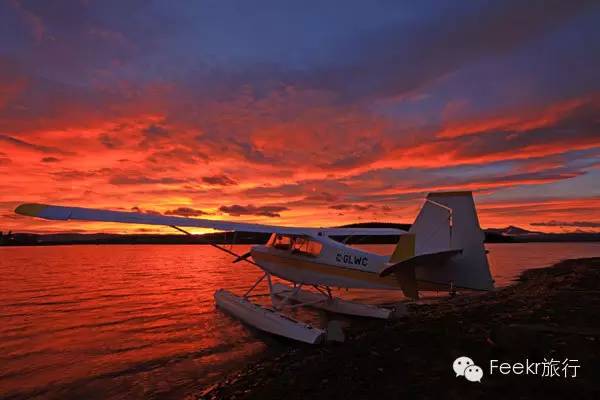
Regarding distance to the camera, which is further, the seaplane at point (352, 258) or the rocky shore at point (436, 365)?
the seaplane at point (352, 258)

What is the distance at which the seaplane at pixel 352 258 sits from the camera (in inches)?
325

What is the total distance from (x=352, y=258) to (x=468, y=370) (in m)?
5.31

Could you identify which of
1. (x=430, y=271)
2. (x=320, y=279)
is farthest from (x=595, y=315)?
(x=320, y=279)

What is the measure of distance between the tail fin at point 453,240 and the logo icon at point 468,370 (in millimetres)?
2651

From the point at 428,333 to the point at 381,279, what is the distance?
212 centimetres

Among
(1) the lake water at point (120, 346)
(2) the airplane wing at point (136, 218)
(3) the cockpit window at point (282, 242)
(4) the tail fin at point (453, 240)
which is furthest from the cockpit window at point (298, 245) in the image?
(4) the tail fin at point (453, 240)

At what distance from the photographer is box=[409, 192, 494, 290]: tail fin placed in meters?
8.05

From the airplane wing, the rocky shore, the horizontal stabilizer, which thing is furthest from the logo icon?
the airplane wing

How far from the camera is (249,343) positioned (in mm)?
9883

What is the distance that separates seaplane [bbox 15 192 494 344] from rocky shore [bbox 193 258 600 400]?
3.43 ft

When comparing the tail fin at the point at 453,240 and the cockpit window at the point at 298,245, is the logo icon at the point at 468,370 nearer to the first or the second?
the tail fin at the point at 453,240

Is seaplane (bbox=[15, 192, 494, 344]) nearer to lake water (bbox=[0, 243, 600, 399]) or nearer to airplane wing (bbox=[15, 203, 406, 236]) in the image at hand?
airplane wing (bbox=[15, 203, 406, 236])

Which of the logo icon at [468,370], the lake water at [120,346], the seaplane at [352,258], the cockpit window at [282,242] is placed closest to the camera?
the logo icon at [468,370]

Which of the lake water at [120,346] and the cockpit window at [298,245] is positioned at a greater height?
the cockpit window at [298,245]
